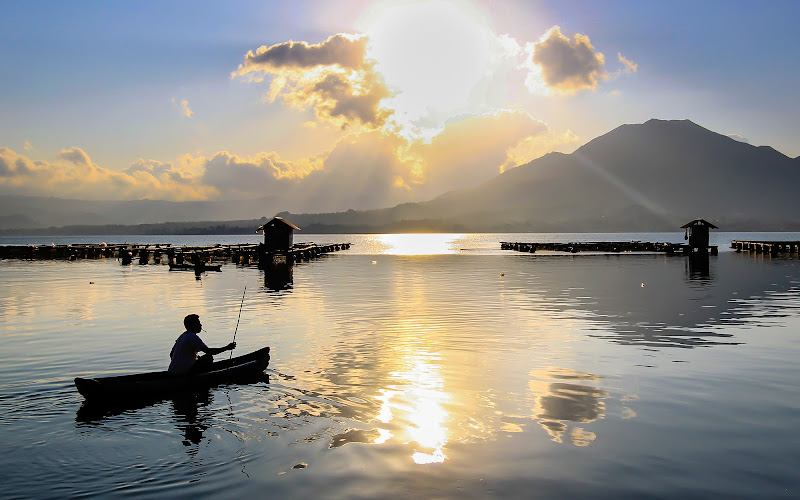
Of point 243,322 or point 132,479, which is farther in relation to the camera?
point 243,322

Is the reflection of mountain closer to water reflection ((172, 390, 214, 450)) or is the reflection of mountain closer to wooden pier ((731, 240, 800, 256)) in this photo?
water reflection ((172, 390, 214, 450))

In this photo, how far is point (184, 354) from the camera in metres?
16.1

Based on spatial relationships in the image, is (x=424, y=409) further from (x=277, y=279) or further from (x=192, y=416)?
(x=277, y=279)

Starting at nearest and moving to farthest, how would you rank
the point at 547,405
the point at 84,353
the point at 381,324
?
1. the point at 547,405
2. the point at 84,353
3. the point at 381,324

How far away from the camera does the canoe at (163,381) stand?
14727 mm

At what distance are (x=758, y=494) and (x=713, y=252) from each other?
102228mm

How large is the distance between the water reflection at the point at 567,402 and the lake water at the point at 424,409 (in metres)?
0.07

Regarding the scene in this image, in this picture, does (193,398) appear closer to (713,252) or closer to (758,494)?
(758,494)

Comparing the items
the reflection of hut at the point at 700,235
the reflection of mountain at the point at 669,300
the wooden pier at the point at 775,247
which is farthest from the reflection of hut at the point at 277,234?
the wooden pier at the point at 775,247

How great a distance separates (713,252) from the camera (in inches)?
4040

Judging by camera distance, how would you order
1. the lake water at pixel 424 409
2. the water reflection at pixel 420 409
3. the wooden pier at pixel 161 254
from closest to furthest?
1. the lake water at pixel 424 409
2. the water reflection at pixel 420 409
3. the wooden pier at pixel 161 254

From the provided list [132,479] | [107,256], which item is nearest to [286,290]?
[132,479]

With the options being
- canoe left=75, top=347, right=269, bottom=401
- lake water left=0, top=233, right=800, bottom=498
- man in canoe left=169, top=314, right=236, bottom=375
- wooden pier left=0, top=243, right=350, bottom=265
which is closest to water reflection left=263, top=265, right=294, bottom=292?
wooden pier left=0, top=243, right=350, bottom=265

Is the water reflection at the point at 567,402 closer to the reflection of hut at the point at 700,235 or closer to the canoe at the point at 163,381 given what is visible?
the canoe at the point at 163,381
